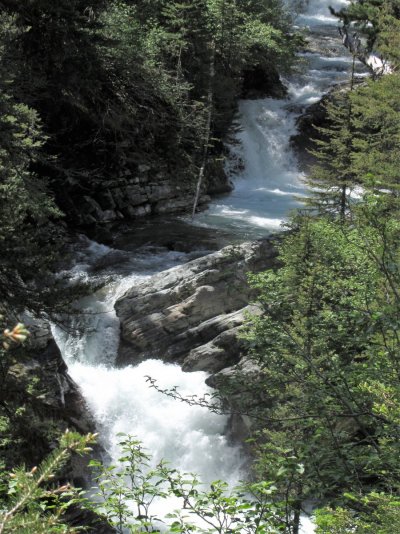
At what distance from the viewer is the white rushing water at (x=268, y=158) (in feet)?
65.3

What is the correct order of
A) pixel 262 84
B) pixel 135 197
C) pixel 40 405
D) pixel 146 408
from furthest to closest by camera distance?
pixel 262 84 < pixel 135 197 < pixel 146 408 < pixel 40 405

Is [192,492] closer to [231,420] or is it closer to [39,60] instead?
[39,60]

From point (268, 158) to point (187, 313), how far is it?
16.6 metres

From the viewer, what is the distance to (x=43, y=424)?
5590 mm

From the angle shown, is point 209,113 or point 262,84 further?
point 262,84

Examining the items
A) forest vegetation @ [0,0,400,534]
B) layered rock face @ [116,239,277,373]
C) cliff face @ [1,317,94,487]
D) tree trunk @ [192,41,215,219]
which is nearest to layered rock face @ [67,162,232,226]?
Answer: forest vegetation @ [0,0,400,534]

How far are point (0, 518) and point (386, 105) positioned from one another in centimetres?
1280

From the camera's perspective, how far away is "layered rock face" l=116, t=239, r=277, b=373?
36.8ft

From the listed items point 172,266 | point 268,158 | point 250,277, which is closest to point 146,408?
point 250,277

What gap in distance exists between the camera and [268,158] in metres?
26.5

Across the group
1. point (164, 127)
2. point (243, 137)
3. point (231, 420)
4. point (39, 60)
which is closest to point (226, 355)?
point (231, 420)

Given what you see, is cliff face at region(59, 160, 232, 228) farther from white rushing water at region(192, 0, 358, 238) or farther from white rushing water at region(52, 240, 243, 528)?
white rushing water at region(52, 240, 243, 528)

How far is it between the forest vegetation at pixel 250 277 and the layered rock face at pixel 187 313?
4.12 ft

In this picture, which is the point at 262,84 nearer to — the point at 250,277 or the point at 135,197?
the point at 135,197
